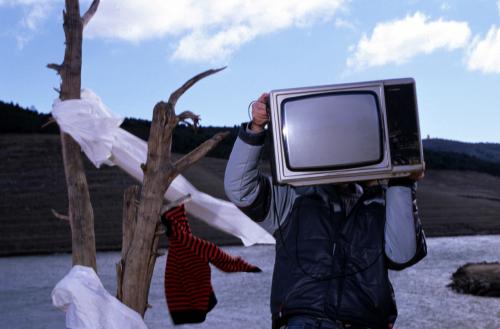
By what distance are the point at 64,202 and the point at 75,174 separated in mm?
22252

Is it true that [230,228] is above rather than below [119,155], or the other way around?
below

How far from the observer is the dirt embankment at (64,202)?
2403 centimetres

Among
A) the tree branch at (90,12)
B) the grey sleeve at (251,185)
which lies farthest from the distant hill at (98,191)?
the grey sleeve at (251,185)

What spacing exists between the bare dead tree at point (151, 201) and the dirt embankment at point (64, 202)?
64.1ft

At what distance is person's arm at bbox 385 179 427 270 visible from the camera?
5.80ft

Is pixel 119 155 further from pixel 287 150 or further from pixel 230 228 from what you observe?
pixel 287 150

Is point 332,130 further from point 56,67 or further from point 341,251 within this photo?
point 56,67

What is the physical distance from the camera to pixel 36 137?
3086cm

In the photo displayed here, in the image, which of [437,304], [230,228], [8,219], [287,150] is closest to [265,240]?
[230,228]

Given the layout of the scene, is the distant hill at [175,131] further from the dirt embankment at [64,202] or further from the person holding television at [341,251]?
the person holding television at [341,251]

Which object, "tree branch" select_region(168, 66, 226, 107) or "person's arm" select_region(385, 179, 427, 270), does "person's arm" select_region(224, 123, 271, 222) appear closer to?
"person's arm" select_region(385, 179, 427, 270)

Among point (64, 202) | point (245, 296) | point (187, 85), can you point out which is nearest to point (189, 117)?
point (187, 85)

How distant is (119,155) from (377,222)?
310 cm

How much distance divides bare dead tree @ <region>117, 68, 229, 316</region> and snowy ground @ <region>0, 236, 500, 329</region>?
732 centimetres
